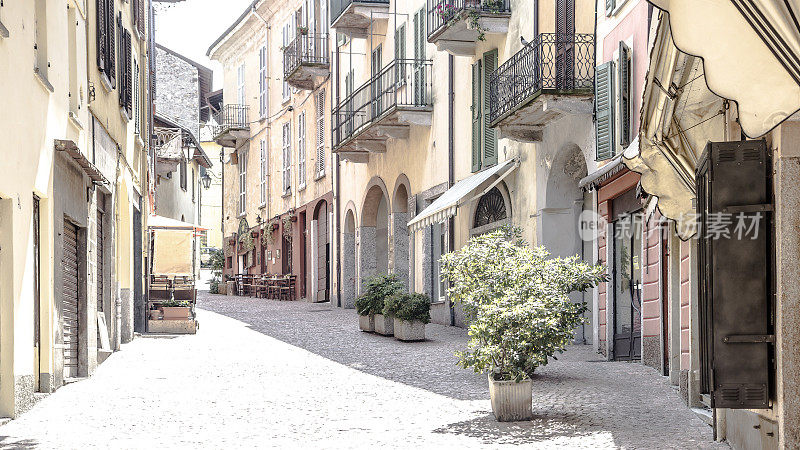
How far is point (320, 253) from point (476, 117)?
13.8m

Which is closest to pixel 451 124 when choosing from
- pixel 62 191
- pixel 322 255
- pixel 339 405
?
pixel 62 191

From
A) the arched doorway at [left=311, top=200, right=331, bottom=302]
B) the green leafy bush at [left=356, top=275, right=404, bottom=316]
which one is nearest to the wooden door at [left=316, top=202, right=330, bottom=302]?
the arched doorway at [left=311, top=200, right=331, bottom=302]

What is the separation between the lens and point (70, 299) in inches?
499

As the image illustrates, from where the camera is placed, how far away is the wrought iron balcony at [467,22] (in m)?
17.5

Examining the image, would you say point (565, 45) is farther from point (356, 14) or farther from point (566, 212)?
point (356, 14)

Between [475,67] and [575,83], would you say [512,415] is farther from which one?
[475,67]

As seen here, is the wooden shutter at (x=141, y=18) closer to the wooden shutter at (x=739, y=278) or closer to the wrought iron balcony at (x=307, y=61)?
the wrought iron balcony at (x=307, y=61)

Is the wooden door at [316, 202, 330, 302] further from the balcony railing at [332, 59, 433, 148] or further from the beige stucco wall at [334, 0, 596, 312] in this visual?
the balcony railing at [332, 59, 433, 148]

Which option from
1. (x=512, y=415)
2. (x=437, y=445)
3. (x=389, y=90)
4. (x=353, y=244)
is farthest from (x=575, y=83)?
(x=353, y=244)

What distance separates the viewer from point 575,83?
14727mm

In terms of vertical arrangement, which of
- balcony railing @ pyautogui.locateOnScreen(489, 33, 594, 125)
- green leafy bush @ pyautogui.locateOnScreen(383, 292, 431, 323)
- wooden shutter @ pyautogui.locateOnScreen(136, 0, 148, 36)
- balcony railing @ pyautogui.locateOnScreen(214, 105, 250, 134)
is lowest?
green leafy bush @ pyautogui.locateOnScreen(383, 292, 431, 323)

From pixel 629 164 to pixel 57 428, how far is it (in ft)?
18.1

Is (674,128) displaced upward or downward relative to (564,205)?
upward

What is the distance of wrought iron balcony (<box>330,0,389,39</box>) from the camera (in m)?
25.1
